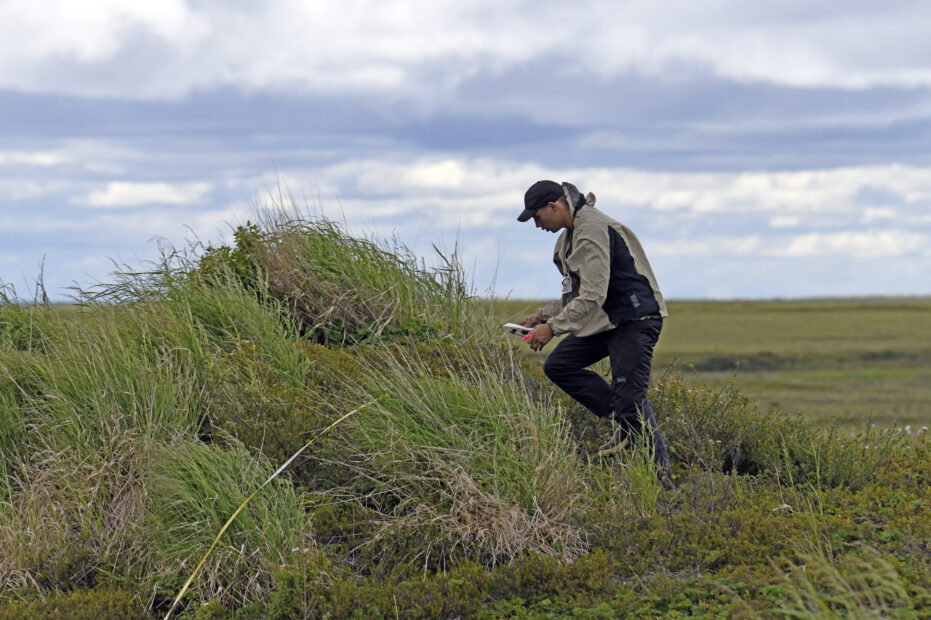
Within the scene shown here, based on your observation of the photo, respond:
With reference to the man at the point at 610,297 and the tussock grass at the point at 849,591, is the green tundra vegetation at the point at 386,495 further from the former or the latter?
the man at the point at 610,297

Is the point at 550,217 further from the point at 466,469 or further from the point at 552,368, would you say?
the point at 466,469

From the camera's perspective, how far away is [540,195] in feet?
23.5

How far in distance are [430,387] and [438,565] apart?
153cm

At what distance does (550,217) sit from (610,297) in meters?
0.77

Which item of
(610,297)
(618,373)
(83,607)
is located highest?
(610,297)

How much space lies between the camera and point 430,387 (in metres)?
7.04

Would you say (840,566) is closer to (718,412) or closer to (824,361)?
(718,412)

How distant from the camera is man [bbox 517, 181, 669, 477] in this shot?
7023 millimetres

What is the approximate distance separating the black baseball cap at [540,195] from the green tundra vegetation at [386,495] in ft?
3.85

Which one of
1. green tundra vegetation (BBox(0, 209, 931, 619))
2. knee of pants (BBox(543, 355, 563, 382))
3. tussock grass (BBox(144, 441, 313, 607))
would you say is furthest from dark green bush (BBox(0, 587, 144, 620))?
knee of pants (BBox(543, 355, 563, 382))

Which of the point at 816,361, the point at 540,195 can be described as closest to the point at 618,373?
the point at 540,195

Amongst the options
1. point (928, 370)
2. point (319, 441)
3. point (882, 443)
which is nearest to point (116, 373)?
point (319, 441)

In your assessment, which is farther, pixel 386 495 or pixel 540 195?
pixel 540 195

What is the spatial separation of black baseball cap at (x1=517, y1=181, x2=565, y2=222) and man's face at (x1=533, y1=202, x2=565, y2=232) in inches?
1.2
